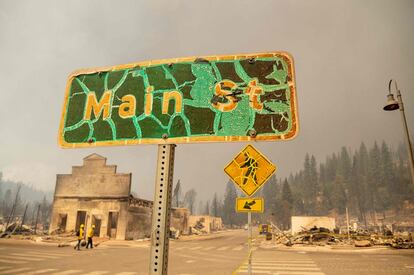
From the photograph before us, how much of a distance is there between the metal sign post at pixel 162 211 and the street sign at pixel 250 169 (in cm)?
206

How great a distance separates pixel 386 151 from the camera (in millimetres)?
145875

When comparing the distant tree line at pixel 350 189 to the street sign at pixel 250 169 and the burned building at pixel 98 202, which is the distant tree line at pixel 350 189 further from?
the street sign at pixel 250 169

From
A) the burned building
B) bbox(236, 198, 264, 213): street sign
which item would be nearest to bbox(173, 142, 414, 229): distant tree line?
the burned building

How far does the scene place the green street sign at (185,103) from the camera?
7.52ft

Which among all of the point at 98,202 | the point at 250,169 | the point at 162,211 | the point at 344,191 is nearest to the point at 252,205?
the point at 250,169

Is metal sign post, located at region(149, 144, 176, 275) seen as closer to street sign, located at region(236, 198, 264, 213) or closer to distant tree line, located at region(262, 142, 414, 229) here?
street sign, located at region(236, 198, 264, 213)

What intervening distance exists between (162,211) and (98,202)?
37863mm

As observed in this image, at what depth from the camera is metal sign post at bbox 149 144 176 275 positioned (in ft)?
6.99

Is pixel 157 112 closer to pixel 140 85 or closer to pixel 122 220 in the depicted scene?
pixel 140 85

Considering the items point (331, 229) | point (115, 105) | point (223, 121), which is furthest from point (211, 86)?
point (331, 229)

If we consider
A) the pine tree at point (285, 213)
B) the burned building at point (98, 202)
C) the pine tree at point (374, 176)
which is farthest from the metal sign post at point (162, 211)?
the pine tree at point (374, 176)

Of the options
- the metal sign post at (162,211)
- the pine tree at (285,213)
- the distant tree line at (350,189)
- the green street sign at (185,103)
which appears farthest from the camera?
the distant tree line at (350,189)

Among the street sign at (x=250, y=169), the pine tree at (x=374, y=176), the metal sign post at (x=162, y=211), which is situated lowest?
the metal sign post at (x=162, y=211)

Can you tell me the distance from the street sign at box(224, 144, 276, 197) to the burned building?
33.9 metres
